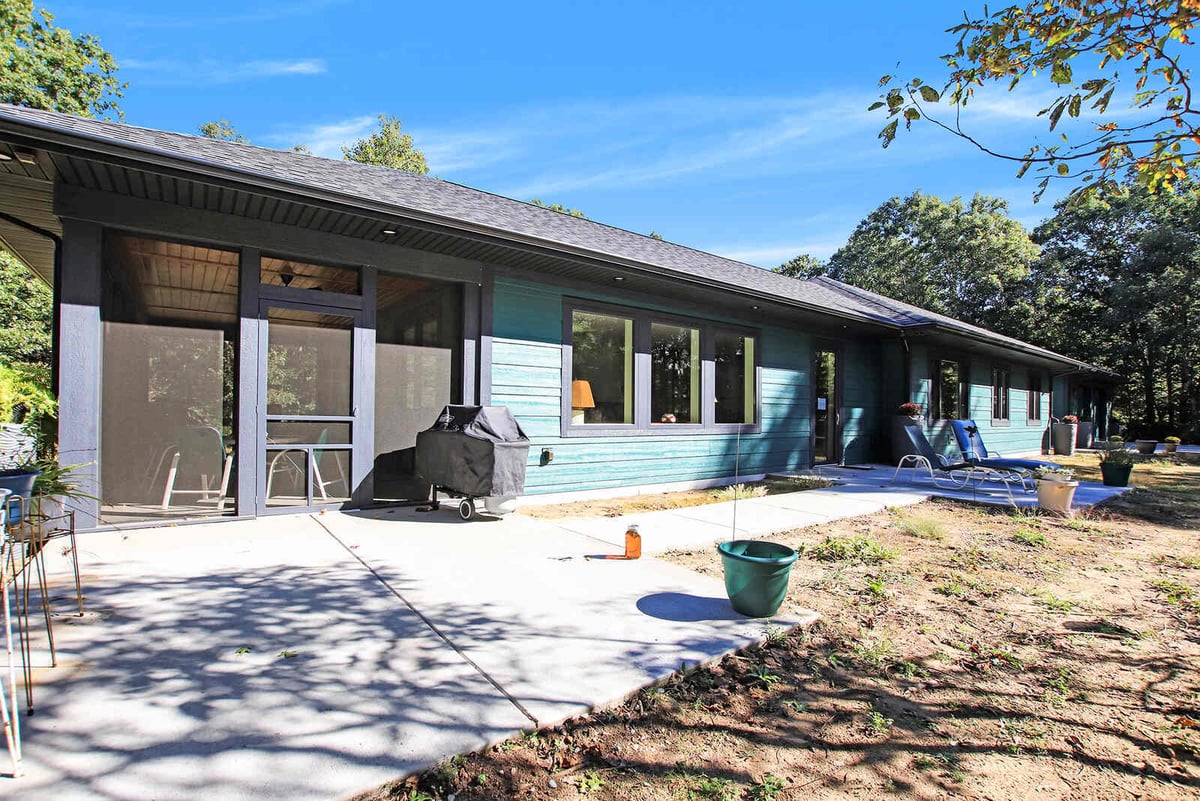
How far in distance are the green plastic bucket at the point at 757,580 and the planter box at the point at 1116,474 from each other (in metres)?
9.37

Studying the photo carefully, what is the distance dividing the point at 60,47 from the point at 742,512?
23.1m

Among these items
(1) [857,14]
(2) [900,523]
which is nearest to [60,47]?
(1) [857,14]

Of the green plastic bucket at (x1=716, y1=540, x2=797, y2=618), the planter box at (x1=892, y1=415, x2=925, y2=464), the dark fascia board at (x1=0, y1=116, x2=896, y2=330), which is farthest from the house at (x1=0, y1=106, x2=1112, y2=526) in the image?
the planter box at (x1=892, y1=415, x2=925, y2=464)

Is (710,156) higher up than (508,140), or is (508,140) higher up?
(508,140)

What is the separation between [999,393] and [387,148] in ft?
84.2

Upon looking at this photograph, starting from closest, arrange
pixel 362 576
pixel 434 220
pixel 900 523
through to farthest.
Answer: pixel 362 576
pixel 434 220
pixel 900 523

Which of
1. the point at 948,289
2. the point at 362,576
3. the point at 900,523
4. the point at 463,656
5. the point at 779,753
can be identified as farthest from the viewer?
the point at 948,289

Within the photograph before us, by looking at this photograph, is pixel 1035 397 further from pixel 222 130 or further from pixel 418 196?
pixel 222 130

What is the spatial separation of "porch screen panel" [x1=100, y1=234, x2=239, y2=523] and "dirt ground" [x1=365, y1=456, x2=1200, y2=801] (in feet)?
15.0

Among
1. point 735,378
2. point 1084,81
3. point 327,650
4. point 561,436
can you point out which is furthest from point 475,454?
point 735,378

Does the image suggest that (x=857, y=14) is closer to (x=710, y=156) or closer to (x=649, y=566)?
(x=649, y=566)

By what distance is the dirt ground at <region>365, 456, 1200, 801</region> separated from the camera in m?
1.88

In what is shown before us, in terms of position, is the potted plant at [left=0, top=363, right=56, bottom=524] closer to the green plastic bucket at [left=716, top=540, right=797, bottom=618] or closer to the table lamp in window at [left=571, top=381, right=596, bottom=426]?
the green plastic bucket at [left=716, top=540, right=797, bottom=618]

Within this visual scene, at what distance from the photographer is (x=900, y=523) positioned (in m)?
6.08
